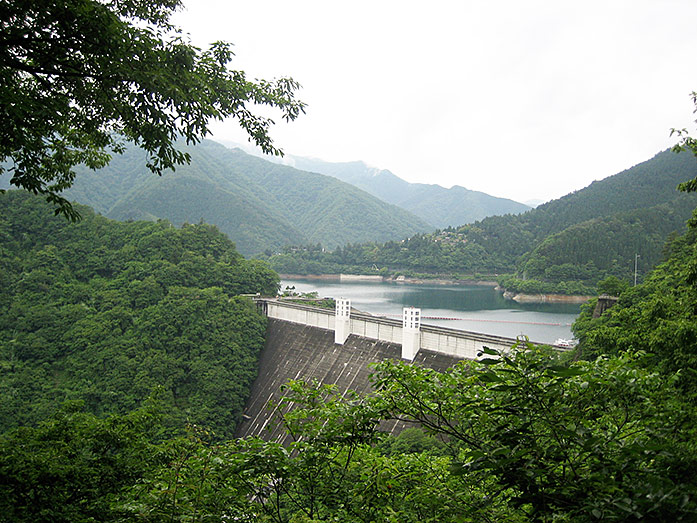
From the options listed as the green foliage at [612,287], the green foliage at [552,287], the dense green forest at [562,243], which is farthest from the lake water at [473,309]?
the green foliage at [612,287]

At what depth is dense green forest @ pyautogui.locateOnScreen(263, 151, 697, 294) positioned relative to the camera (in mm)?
59938

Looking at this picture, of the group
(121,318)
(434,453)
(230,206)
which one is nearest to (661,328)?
(434,453)

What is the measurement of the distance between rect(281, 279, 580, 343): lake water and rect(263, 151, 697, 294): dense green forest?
19.5ft

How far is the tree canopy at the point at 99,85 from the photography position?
3611mm

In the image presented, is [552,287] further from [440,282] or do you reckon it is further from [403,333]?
[403,333]

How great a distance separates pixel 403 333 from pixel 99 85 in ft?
46.5

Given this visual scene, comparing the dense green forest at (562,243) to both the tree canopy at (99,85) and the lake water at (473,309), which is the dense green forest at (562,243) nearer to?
the lake water at (473,309)

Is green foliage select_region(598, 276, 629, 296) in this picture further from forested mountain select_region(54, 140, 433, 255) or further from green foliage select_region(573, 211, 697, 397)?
forested mountain select_region(54, 140, 433, 255)

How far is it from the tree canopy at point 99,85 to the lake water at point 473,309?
82.3 ft

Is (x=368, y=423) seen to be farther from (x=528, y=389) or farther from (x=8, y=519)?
(x=8, y=519)

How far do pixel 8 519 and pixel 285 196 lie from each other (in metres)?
185

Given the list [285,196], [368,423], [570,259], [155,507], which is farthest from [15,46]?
[285,196]

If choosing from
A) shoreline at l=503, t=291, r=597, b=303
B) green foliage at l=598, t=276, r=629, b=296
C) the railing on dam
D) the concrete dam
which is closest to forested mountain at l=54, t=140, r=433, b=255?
shoreline at l=503, t=291, r=597, b=303

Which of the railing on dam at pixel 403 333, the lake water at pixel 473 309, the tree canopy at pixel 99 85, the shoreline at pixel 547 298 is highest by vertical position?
the tree canopy at pixel 99 85
